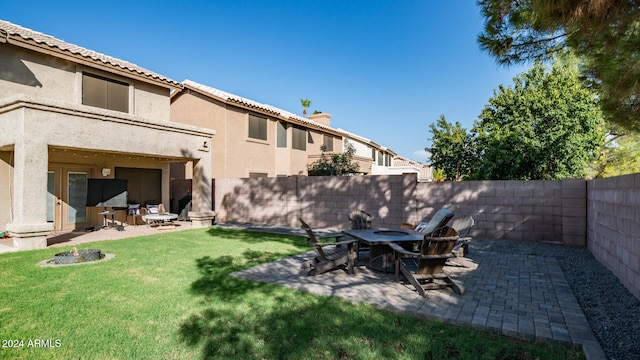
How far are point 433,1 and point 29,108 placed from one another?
578 inches

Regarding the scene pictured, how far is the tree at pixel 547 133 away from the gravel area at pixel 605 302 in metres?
8.36

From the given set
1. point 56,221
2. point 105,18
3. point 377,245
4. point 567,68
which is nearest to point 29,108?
point 56,221

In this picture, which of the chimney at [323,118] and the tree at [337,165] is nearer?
the tree at [337,165]

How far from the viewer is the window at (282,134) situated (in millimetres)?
21266

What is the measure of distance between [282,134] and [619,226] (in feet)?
59.0

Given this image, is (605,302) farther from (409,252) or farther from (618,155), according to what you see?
(618,155)

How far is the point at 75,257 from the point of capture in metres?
7.36

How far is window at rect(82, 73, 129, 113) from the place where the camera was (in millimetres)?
13008

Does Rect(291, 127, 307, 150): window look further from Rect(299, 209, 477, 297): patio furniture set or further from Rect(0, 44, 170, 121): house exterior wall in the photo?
Rect(299, 209, 477, 297): patio furniture set

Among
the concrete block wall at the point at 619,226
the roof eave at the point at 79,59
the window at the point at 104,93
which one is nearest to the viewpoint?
the concrete block wall at the point at 619,226

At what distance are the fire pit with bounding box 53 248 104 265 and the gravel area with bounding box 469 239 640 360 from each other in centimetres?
944

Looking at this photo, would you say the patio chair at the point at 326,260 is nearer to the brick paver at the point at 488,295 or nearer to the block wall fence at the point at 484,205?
the brick paver at the point at 488,295

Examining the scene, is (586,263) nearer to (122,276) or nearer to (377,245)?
(377,245)

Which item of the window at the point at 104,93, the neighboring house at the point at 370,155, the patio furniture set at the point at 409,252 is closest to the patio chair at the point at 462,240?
the patio furniture set at the point at 409,252
